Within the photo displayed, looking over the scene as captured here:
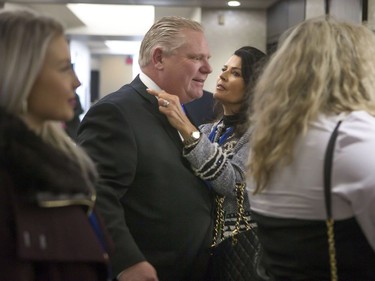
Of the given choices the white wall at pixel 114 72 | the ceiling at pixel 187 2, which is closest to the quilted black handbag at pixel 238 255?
the ceiling at pixel 187 2

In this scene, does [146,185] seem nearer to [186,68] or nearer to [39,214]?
[186,68]

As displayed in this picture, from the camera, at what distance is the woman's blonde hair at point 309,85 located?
1.37m

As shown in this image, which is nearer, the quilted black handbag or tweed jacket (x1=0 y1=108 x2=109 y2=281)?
tweed jacket (x1=0 y1=108 x2=109 y2=281)

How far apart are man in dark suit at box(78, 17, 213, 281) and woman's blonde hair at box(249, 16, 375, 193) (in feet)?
1.78

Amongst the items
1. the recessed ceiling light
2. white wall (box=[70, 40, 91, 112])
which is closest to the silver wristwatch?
the recessed ceiling light

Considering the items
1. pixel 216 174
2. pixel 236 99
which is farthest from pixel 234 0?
pixel 216 174

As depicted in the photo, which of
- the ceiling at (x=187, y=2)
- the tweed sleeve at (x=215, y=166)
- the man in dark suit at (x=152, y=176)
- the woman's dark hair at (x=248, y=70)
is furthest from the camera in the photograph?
the ceiling at (x=187, y=2)

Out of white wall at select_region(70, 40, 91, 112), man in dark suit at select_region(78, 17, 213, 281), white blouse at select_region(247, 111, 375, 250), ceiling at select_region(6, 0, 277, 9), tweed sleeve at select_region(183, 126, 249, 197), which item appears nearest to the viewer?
white blouse at select_region(247, 111, 375, 250)

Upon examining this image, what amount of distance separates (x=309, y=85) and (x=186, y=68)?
2.76 ft

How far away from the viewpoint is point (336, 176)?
1289 millimetres

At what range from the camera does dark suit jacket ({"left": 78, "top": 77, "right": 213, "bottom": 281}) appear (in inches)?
73.6

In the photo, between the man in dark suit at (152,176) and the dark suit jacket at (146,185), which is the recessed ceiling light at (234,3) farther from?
the dark suit jacket at (146,185)

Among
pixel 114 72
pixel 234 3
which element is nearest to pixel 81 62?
pixel 114 72

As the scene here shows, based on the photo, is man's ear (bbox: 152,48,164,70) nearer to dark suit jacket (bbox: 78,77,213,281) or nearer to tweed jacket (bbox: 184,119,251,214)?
dark suit jacket (bbox: 78,77,213,281)
